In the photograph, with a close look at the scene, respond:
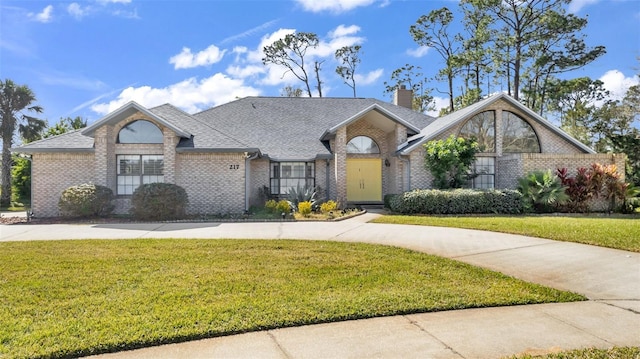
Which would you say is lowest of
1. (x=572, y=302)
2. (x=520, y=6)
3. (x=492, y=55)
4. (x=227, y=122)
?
(x=572, y=302)

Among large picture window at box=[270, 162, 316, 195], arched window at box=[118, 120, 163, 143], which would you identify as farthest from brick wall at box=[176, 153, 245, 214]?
large picture window at box=[270, 162, 316, 195]

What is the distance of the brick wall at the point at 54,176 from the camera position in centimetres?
1457

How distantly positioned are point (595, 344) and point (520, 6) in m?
31.4

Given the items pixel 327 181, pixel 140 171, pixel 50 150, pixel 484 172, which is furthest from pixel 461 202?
pixel 50 150

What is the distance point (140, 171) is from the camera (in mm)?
14891

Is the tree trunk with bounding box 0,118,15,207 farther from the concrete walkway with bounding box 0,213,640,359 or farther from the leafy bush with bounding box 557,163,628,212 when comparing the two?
the leafy bush with bounding box 557,163,628,212

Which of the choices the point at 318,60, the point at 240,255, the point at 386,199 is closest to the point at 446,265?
the point at 240,255

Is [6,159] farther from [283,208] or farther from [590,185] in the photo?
[590,185]

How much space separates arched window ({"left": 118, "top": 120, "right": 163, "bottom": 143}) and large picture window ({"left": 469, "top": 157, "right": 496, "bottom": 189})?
1403 cm

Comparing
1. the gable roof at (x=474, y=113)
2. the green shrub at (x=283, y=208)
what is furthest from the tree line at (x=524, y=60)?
the green shrub at (x=283, y=208)

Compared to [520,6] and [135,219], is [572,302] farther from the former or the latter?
[520,6]

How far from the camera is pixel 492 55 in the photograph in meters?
29.4

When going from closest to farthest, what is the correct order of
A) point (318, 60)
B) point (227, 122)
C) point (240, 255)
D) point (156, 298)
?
point (156, 298), point (240, 255), point (227, 122), point (318, 60)

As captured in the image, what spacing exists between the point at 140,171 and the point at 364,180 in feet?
33.9
